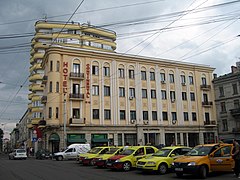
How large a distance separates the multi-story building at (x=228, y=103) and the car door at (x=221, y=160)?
41.2m

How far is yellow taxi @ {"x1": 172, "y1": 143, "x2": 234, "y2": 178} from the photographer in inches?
528

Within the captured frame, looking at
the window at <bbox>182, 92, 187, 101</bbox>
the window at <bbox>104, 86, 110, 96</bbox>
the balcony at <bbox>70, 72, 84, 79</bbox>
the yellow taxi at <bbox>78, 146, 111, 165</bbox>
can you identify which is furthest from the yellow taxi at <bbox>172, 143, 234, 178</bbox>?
the window at <bbox>182, 92, 187, 101</bbox>

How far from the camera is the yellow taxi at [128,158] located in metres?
18.2

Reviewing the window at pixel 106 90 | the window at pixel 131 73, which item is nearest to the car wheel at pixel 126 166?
the window at pixel 106 90

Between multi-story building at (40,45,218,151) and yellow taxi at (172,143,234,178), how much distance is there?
28313 millimetres

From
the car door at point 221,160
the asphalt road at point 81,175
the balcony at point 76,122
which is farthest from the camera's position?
the balcony at point 76,122

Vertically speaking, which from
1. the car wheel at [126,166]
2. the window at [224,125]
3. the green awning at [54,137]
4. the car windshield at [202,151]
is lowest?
the car wheel at [126,166]

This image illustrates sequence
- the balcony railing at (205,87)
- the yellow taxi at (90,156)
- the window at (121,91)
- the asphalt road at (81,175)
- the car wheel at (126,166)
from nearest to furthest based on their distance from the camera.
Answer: the asphalt road at (81,175) → the car wheel at (126,166) → the yellow taxi at (90,156) → the window at (121,91) → the balcony railing at (205,87)

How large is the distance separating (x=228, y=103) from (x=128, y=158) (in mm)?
42526

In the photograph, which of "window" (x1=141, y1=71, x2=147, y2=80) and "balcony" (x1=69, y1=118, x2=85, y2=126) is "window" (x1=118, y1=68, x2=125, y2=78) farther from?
"balcony" (x1=69, y1=118, x2=85, y2=126)

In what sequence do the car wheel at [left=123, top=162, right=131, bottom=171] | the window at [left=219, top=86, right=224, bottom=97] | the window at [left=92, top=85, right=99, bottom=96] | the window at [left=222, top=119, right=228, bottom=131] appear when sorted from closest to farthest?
the car wheel at [left=123, top=162, right=131, bottom=171]
the window at [left=92, top=85, right=99, bottom=96]
the window at [left=222, top=119, right=228, bottom=131]
the window at [left=219, top=86, right=224, bottom=97]

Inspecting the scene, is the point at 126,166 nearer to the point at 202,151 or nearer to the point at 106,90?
the point at 202,151

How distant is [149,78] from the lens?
163 feet

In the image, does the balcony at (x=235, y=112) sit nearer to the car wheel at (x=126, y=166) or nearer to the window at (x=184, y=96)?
the window at (x=184, y=96)
